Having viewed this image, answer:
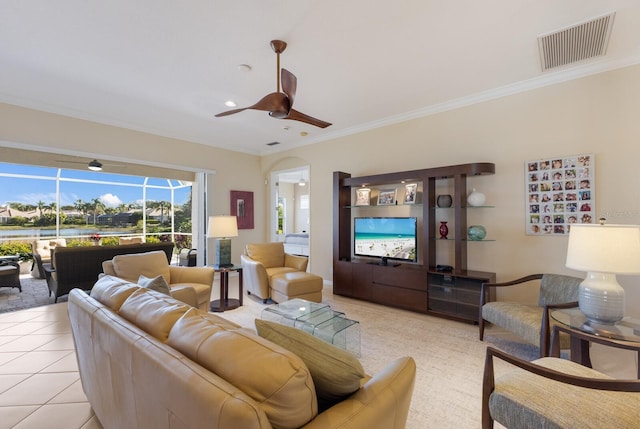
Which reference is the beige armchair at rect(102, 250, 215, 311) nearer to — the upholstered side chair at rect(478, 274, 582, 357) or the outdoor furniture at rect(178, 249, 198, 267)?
the outdoor furniture at rect(178, 249, 198, 267)

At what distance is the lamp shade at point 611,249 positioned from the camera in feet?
5.88

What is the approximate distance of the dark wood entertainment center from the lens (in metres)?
3.45

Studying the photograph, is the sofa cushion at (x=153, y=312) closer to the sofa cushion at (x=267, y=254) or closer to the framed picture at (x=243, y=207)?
the sofa cushion at (x=267, y=254)

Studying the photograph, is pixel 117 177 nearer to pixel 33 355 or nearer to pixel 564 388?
pixel 33 355

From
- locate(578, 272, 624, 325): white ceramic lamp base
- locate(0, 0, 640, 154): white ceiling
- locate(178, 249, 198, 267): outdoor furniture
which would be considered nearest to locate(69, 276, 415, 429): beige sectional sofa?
locate(578, 272, 624, 325): white ceramic lamp base

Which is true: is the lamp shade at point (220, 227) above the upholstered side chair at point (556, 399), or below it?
above

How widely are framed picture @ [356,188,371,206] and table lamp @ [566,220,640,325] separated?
278 centimetres

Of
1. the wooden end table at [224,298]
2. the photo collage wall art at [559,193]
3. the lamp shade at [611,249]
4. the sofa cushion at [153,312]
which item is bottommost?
the wooden end table at [224,298]

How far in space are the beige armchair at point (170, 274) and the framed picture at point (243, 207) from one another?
264 centimetres

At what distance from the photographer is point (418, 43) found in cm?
258

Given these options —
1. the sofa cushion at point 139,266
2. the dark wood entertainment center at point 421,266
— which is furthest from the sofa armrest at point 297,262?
the sofa cushion at point 139,266

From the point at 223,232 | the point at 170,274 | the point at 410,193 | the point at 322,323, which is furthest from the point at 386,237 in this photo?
the point at 170,274

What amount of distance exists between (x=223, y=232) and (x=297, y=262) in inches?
48.4

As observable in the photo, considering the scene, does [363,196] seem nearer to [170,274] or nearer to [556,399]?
[170,274]
